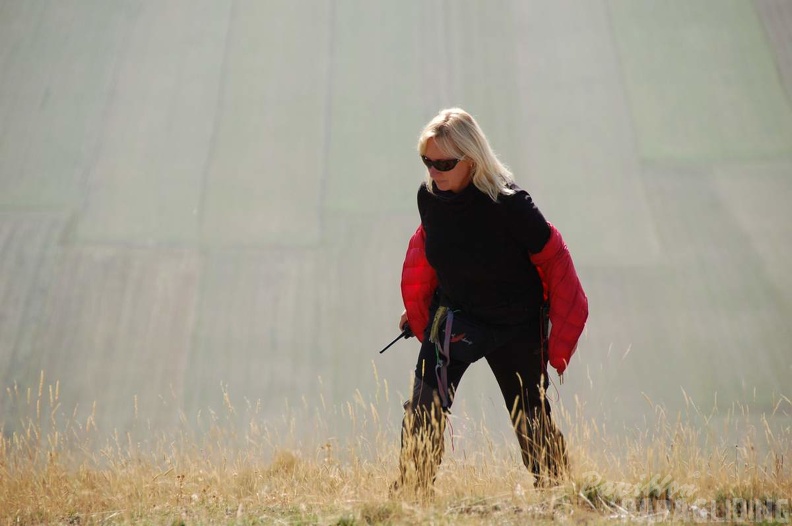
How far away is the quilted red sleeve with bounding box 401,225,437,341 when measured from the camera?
9.80 ft

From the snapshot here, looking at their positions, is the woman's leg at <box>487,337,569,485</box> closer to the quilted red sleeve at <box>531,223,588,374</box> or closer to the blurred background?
the quilted red sleeve at <box>531,223,588,374</box>

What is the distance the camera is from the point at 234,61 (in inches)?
250

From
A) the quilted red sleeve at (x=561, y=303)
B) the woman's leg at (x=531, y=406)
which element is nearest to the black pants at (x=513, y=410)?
the woman's leg at (x=531, y=406)

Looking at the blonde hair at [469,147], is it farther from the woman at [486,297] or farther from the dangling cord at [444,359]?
A: the dangling cord at [444,359]

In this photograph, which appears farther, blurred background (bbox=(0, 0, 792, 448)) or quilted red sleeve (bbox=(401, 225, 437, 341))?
blurred background (bbox=(0, 0, 792, 448))

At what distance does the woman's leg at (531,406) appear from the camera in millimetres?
2791

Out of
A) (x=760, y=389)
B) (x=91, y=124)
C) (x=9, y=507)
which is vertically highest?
(x=91, y=124)

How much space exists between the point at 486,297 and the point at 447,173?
0.42 metres

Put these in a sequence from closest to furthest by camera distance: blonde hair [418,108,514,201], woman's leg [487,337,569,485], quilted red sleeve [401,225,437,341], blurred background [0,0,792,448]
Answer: blonde hair [418,108,514,201] → woman's leg [487,337,569,485] → quilted red sleeve [401,225,437,341] → blurred background [0,0,792,448]

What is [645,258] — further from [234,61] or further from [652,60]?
[234,61]

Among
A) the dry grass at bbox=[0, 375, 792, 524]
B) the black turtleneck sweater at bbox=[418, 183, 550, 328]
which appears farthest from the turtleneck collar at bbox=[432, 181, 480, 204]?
the dry grass at bbox=[0, 375, 792, 524]

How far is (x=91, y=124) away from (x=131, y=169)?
59 centimetres

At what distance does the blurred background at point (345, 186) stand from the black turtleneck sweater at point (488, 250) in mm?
1364

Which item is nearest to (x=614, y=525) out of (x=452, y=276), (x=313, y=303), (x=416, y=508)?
(x=416, y=508)
